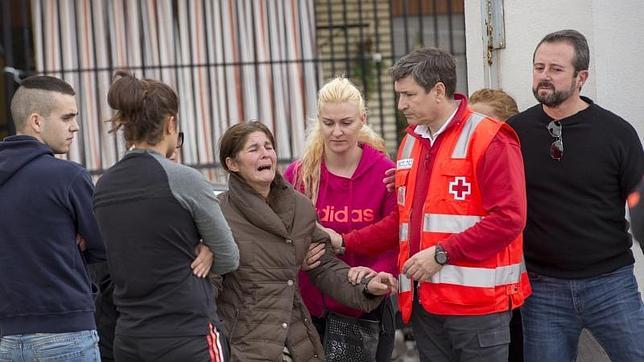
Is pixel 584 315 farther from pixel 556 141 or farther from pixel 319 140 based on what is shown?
pixel 319 140

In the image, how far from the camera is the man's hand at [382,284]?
16.5 ft

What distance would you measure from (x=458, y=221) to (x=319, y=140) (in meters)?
1.10

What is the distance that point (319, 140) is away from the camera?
550cm

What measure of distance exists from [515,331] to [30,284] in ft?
7.45

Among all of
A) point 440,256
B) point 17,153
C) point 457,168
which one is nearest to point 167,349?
point 17,153

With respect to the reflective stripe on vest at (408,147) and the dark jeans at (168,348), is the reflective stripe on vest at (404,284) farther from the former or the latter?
the dark jeans at (168,348)

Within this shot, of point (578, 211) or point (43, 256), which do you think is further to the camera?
point (578, 211)

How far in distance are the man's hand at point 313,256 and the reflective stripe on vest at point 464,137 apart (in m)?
0.86

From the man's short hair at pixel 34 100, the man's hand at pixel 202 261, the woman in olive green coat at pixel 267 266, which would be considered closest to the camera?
the man's hand at pixel 202 261

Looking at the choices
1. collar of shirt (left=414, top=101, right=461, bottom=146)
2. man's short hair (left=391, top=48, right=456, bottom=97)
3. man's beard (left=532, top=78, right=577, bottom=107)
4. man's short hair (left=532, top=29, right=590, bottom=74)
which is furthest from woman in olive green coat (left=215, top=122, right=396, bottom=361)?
man's short hair (left=532, top=29, right=590, bottom=74)

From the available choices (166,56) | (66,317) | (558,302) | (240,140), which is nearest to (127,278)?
(66,317)

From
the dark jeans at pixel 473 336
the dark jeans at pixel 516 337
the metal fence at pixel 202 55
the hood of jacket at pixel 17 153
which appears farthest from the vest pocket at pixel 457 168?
the metal fence at pixel 202 55

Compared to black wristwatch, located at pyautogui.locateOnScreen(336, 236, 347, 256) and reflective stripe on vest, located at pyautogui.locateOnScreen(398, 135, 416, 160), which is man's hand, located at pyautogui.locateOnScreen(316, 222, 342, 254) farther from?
reflective stripe on vest, located at pyautogui.locateOnScreen(398, 135, 416, 160)

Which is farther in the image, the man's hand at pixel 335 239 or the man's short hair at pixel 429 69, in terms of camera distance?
the man's hand at pixel 335 239
